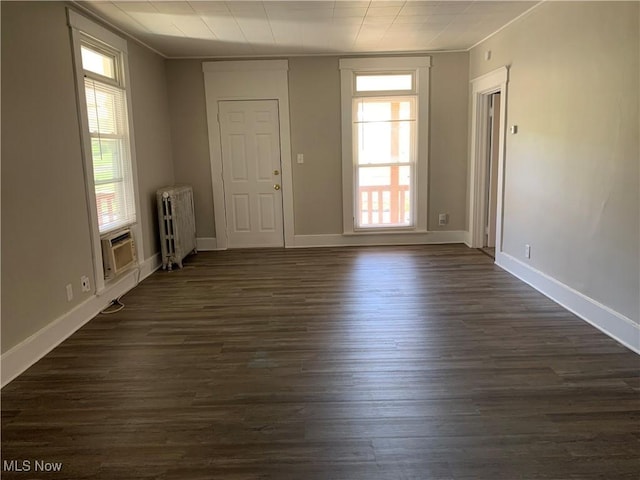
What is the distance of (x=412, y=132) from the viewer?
20.8 ft

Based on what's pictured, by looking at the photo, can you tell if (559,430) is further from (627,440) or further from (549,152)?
(549,152)

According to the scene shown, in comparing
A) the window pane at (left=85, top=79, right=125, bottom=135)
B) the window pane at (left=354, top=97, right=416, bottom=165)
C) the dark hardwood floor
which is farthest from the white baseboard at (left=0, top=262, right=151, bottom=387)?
the window pane at (left=354, top=97, right=416, bottom=165)

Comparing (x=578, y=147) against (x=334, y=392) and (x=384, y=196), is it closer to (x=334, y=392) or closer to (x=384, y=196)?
(x=334, y=392)

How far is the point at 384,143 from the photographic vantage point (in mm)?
6406

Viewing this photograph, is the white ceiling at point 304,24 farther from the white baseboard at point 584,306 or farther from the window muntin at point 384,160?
the white baseboard at point 584,306

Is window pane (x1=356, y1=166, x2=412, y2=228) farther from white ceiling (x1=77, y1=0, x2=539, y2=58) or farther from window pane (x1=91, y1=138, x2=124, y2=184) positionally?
window pane (x1=91, y1=138, x2=124, y2=184)

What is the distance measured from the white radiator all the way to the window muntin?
2.34m

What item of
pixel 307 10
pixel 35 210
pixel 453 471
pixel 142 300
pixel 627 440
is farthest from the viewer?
pixel 142 300

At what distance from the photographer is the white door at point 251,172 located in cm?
632

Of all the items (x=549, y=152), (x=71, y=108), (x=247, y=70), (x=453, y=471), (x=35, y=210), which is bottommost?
(x=453, y=471)

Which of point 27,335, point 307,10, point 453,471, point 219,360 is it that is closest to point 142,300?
point 27,335

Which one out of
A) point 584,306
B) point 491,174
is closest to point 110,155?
point 584,306

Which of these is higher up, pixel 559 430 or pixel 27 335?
pixel 27 335

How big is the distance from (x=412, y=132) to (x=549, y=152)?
247 cm
